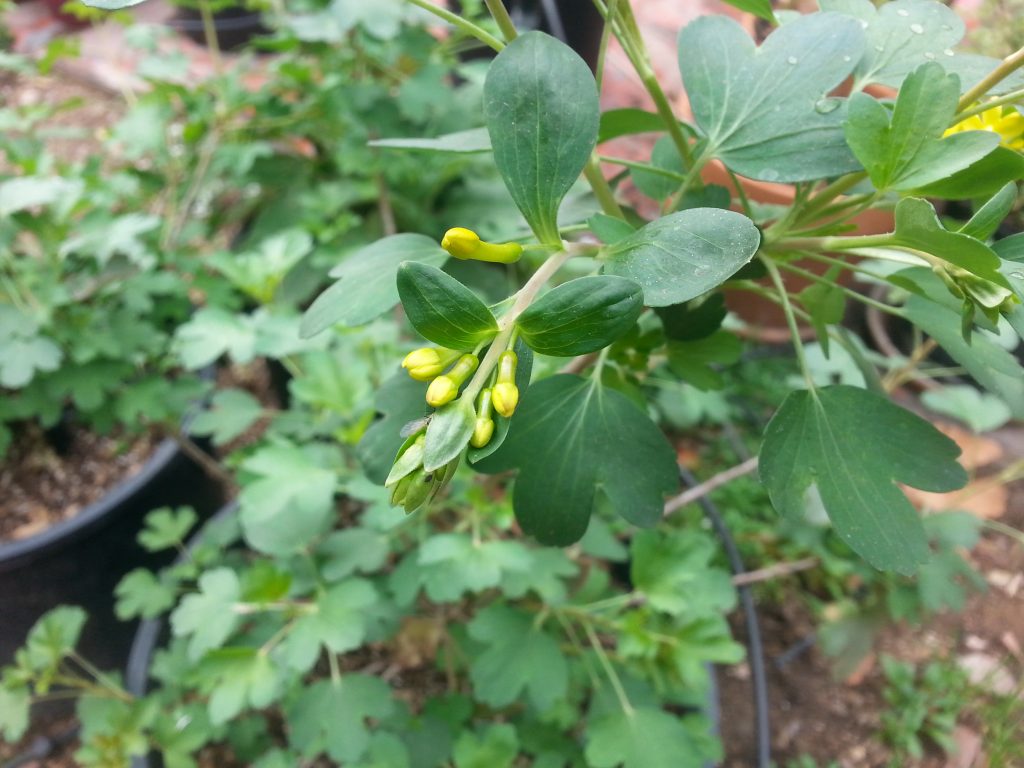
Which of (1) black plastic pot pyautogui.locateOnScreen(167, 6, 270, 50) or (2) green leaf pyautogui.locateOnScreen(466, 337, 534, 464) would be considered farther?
(1) black plastic pot pyautogui.locateOnScreen(167, 6, 270, 50)

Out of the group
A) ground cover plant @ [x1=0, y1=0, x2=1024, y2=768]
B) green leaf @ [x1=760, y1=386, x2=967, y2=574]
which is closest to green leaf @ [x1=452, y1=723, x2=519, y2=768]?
ground cover plant @ [x1=0, y1=0, x2=1024, y2=768]

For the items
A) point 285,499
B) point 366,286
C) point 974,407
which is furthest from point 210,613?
point 974,407

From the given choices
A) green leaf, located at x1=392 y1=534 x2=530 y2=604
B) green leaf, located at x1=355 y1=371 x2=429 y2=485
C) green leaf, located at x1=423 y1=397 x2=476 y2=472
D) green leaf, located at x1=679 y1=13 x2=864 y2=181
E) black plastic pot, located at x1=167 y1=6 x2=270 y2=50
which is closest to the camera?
green leaf, located at x1=423 y1=397 x2=476 y2=472

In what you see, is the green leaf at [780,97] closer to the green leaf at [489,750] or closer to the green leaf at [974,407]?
the green leaf at [489,750]

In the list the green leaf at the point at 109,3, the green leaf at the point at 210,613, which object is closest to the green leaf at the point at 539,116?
the green leaf at the point at 109,3

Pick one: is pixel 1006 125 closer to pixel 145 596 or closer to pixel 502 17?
pixel 502 17

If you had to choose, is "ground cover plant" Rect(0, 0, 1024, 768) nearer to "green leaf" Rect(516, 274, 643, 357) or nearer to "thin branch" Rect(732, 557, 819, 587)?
"green leaf" Rect(516, 274, 643, 357)

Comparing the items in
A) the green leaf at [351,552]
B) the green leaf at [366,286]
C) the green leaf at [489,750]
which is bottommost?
the green leaf at [489,750]
